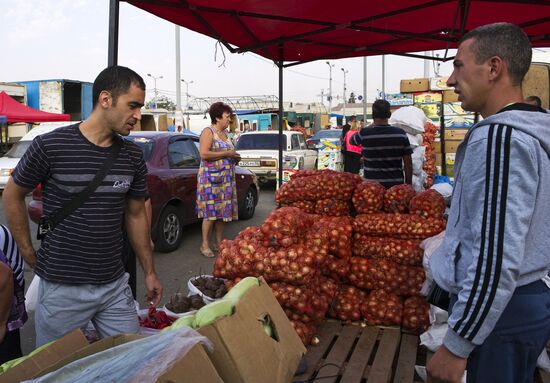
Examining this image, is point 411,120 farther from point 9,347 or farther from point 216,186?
point 9,347

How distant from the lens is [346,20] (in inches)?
194

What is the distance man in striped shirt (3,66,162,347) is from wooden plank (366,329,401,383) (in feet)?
5.69

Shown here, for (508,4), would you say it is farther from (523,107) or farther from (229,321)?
(229,321)

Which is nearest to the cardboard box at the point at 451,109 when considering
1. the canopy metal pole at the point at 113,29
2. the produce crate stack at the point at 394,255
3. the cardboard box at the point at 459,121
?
A: the cardboard box at the point at 459,121

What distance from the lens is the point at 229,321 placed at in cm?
171

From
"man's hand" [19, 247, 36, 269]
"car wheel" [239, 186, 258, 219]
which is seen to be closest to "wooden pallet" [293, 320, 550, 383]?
"man's hand" [19, 247, 36, 269]

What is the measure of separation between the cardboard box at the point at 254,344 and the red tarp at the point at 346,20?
3048 millimetres

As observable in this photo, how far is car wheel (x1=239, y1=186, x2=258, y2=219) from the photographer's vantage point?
9459mm

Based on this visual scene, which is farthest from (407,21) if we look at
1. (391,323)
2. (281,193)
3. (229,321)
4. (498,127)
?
(229,321)

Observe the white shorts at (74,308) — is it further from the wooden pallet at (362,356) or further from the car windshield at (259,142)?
the car windshield at (259,142)

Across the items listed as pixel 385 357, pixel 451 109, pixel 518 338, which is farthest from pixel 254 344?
pixel 451 109

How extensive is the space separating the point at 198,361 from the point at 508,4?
4.71 m

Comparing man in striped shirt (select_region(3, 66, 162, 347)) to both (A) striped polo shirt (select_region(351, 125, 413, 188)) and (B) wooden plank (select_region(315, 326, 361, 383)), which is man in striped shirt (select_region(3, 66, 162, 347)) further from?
(A) striped polo shirt (select_region(351, 125, 413, 188))

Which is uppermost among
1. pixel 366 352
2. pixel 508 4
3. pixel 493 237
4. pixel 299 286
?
pixel 508 4
